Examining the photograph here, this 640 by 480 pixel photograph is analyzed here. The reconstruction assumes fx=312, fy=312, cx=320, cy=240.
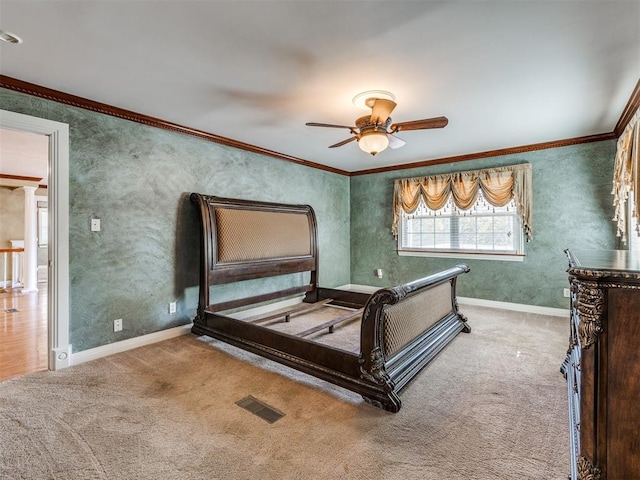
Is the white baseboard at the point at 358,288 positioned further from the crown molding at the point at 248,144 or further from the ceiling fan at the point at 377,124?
Answer: the ceiling fan at the point at 377,124

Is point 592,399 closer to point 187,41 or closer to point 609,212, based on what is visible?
point 187,41

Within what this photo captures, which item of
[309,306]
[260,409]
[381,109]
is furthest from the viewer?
[309,306]

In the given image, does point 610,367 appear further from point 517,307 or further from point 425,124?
point 517,307

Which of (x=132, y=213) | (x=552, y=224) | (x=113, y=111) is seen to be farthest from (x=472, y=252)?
(x=113, y=111)

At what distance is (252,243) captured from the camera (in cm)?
391

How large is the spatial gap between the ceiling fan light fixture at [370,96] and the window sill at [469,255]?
3118 millimetres

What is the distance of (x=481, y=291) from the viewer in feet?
15.9

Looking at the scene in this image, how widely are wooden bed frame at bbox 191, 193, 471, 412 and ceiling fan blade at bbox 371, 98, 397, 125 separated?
143cm

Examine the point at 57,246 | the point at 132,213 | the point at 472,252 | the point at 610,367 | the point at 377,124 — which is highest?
the point at 377,124

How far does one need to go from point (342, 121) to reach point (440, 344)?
2.52m

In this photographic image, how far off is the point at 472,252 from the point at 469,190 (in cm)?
98

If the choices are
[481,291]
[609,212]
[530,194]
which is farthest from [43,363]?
[609,212]

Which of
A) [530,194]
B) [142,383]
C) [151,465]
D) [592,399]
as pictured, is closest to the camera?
[592,399]

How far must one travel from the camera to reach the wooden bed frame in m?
2.14
